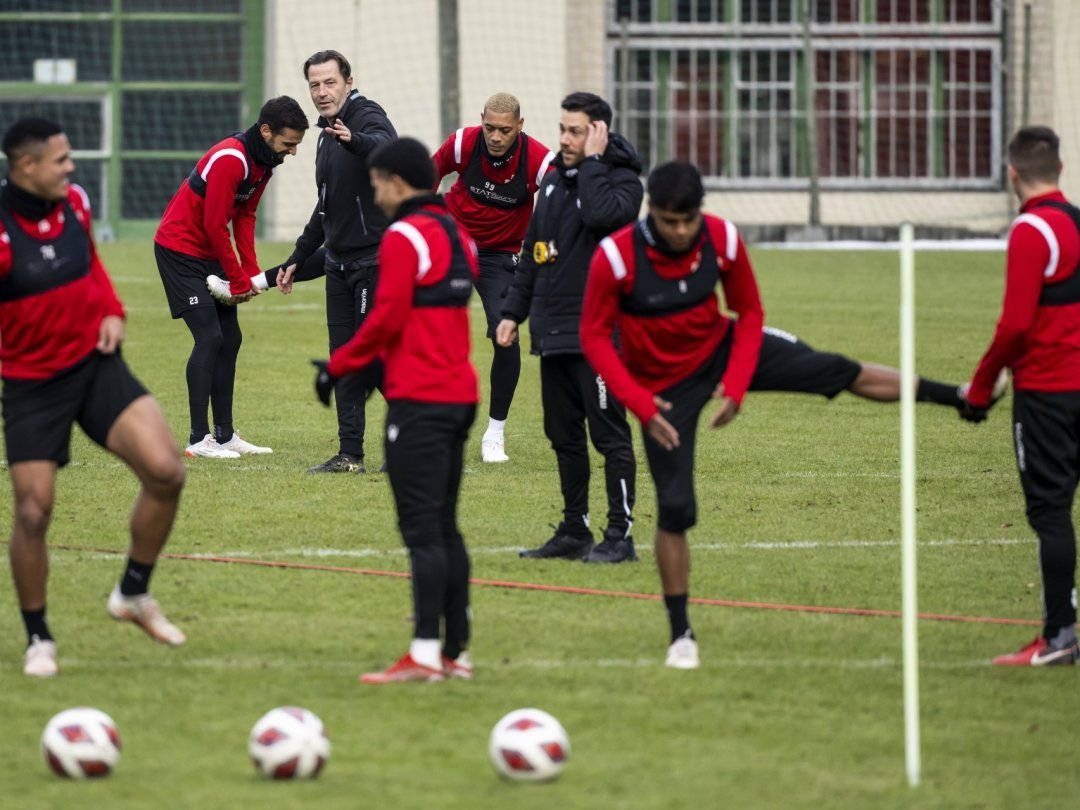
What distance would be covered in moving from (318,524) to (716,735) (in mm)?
4385

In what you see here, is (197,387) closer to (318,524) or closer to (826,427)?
(318,524)

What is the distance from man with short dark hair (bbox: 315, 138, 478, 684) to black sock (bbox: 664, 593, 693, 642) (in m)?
0.78

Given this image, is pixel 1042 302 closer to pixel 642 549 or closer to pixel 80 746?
pixel 642 549

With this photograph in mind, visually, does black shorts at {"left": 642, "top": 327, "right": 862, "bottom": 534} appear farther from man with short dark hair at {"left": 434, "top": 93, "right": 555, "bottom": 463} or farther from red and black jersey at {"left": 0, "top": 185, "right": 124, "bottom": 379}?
man with short dark hair at {"left": 434, "top": 93, "right": 555, "bottom": 463}

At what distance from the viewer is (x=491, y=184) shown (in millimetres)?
12383

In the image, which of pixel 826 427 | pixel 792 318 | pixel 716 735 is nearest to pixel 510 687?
pixel 716 735

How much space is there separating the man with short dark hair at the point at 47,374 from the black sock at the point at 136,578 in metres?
0.16

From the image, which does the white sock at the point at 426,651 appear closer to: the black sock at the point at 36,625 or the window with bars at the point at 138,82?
the black sock at the point at 36,625

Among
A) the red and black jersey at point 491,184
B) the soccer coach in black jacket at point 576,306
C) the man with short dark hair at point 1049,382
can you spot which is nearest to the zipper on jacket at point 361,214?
the red and black jersey at point 491,184

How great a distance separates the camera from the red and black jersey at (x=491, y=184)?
12.3m

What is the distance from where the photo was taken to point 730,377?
7.52m

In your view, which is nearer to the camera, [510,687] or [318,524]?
[510,687]

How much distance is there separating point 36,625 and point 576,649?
2.06 metres

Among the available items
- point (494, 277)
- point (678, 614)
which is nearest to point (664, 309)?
point (678, 614)
